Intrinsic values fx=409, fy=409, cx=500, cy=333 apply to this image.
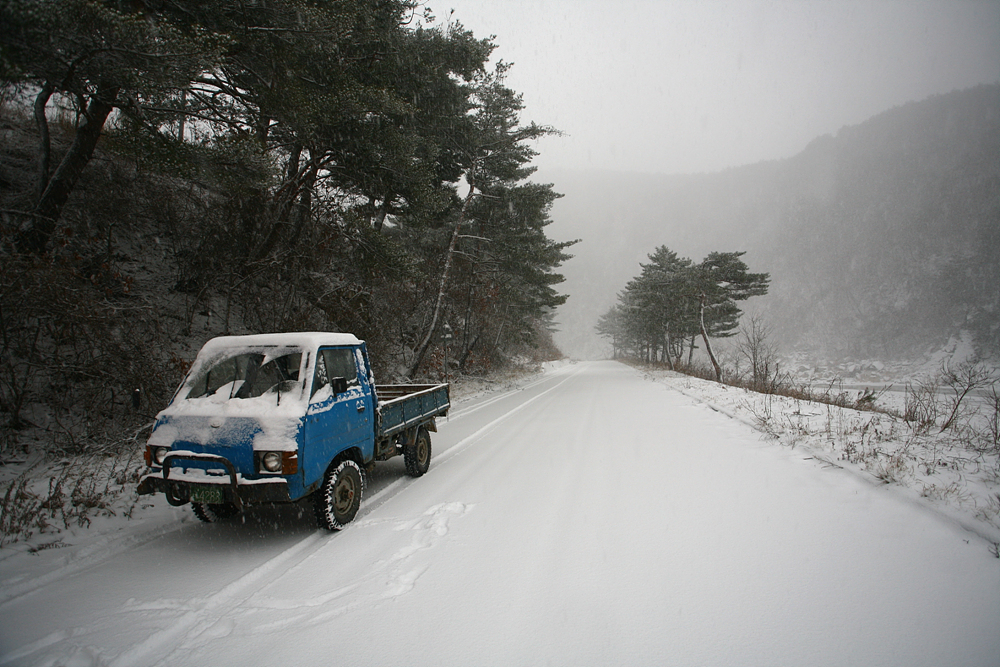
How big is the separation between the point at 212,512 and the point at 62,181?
8.23 m

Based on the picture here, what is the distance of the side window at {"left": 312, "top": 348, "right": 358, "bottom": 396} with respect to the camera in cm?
428

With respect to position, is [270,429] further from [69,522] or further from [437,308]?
[437,308]

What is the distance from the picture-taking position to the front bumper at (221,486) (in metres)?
3.47

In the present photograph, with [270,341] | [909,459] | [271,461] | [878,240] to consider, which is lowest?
[909,459]

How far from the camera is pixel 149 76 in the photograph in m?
5.49

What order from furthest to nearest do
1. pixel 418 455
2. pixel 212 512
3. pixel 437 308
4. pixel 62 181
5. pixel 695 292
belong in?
pixel 695 292, pixel 437 308, pixel 62 181, pixel 418 455, pixel 212 512

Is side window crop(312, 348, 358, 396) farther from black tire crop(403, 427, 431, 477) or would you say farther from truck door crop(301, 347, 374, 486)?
black tire crop(403, 427, 431, 477)

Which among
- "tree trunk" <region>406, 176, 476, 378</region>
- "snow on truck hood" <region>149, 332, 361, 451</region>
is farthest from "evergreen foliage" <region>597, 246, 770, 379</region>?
"snow on truck hood" <region>149, 332, 361, 451</region>

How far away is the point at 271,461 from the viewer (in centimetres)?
353

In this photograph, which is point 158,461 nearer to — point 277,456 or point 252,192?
point 277,456

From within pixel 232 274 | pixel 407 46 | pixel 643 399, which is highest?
pixel 407 46

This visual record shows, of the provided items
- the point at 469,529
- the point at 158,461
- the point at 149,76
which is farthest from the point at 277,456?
the point at 149,76

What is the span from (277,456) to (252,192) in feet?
26.4

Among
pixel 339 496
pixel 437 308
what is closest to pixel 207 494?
pixel 339 496
